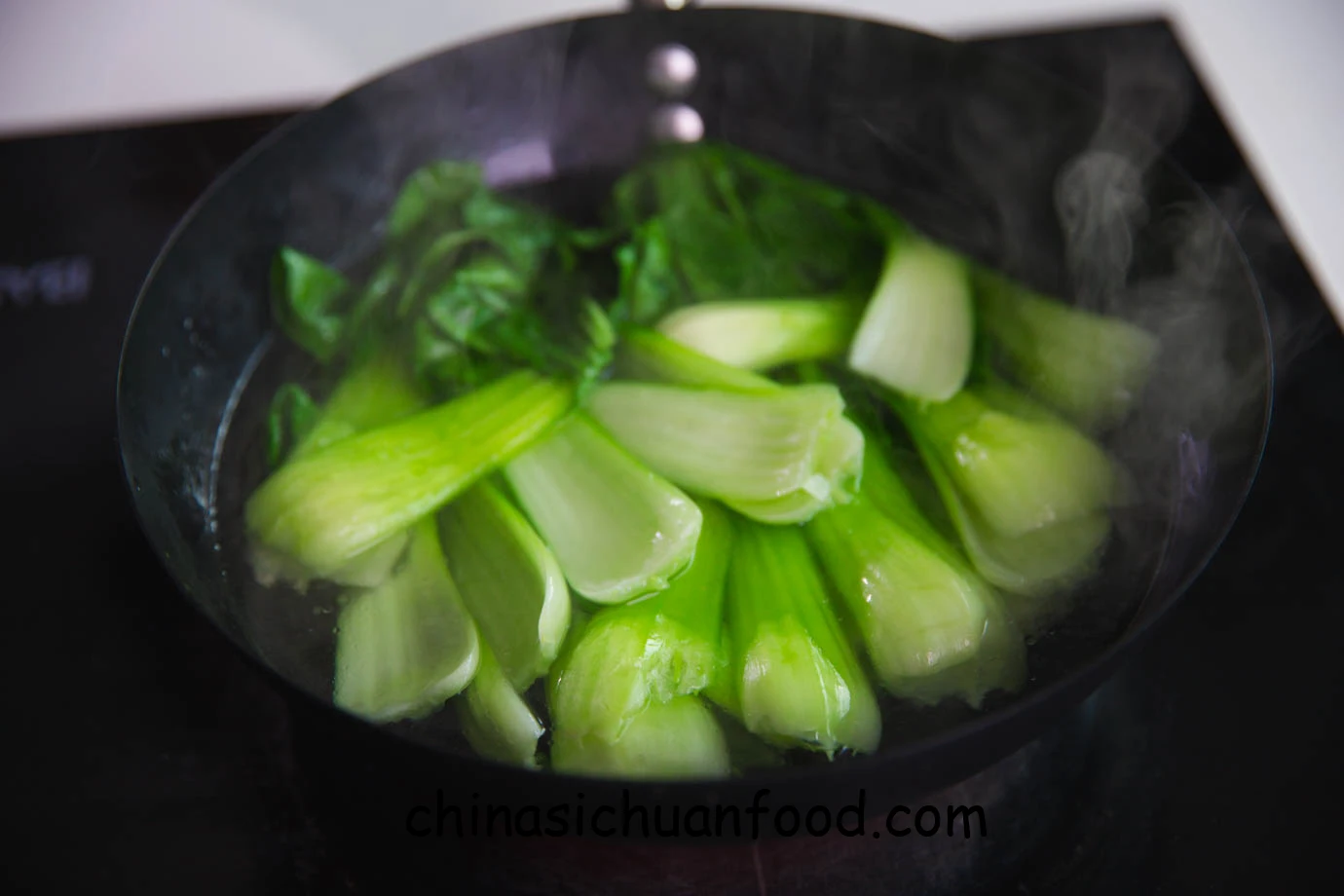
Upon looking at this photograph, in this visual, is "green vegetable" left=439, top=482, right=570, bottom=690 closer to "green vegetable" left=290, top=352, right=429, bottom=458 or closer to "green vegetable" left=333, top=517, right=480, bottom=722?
"green vegetable" left=333, top=517, right=480, bottom=722

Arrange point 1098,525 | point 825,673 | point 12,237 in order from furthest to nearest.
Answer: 1. point 12,237
2. point 1098,525
3. point 825,673

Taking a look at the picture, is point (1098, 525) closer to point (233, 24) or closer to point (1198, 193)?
point (1198, 193)

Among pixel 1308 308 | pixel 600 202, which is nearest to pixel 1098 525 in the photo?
pixel 1308 308

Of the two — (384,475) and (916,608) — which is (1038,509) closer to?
(916,608)

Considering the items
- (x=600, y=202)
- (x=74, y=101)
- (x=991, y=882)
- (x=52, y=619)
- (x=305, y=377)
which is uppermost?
(x=74, y=101)

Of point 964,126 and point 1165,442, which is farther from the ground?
point 964,126

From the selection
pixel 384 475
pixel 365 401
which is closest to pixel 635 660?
pixel 384 475
